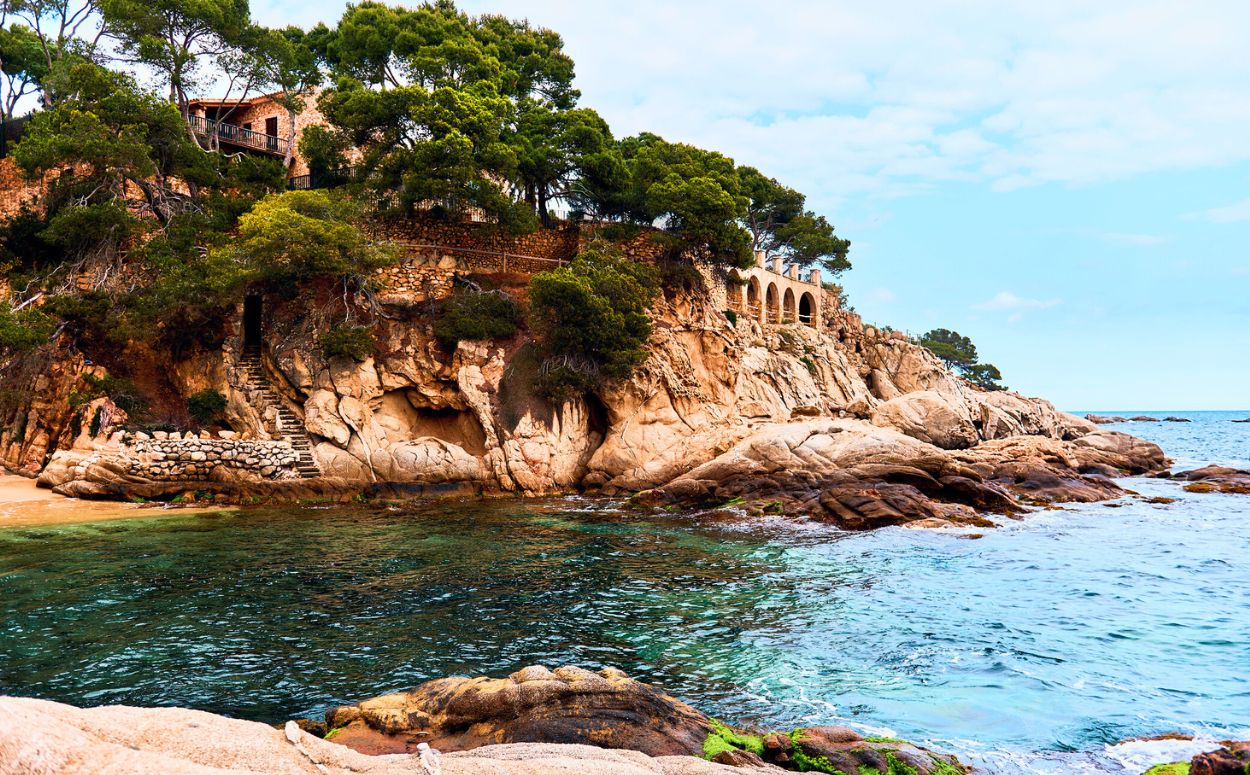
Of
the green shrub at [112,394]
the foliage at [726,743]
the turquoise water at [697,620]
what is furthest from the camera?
the green shrub at [112,394]

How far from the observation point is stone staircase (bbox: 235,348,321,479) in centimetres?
2825

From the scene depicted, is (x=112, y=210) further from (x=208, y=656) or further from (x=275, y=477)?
(x=208, y=656)

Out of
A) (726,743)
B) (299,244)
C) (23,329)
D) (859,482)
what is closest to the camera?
(726,743)

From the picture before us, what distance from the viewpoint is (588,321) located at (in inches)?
1235

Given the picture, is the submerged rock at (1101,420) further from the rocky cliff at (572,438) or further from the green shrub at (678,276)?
the rocky cliff at (572,438)

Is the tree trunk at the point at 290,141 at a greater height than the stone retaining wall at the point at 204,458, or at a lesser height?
greater

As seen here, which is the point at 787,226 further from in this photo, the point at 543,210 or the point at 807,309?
the point at 543,210

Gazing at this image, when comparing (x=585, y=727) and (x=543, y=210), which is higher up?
(x=543, y=210)

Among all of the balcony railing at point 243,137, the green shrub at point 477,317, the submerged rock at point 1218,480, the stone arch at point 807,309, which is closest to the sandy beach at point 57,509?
the green shrub at point 477,317

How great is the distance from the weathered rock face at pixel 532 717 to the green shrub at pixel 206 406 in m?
26.1

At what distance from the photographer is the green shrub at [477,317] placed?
3250cm

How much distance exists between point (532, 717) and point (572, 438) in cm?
2473

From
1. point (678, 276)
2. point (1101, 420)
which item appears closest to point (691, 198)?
point (678, 276)

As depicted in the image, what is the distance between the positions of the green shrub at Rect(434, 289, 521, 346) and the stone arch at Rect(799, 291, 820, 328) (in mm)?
29935
